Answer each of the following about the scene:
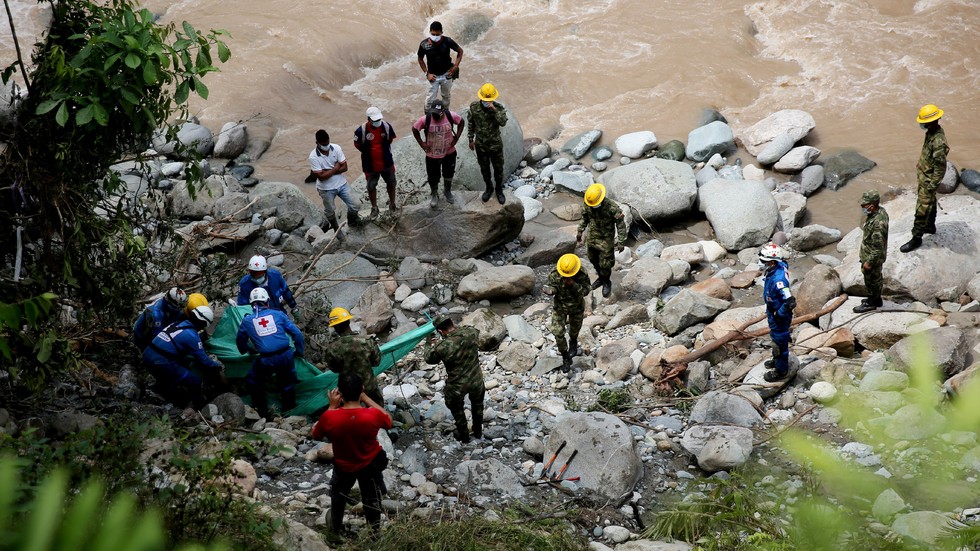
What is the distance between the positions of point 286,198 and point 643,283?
15.6 feet

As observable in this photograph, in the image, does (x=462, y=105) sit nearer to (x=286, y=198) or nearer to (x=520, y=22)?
(x=520, y=22)

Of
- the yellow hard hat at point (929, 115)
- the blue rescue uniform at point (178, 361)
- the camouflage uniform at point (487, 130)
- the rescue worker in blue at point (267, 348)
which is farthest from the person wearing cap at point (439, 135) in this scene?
the yellow hard hat at point (929, 115)

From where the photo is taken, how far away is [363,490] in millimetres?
5051

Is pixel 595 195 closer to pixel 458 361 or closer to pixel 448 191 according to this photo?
pixel 448 191

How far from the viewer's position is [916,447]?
1.53 metres

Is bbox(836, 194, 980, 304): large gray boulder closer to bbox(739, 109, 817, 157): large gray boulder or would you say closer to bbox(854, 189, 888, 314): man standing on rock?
bbox(854, 189, 888, 314): man standing on rock

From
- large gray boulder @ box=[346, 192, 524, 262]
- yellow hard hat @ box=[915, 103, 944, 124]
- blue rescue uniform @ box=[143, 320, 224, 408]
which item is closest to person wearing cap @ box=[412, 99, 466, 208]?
large gray boulder @ box=[346, 192, 524, 262]

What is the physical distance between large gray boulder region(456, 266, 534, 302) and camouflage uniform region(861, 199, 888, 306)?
11.6 ft

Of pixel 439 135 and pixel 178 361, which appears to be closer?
pixel 178 361

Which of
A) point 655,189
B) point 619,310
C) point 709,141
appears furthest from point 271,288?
point 709,141

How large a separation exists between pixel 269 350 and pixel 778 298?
416 centimetres

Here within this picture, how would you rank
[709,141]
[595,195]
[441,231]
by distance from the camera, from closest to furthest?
[595,195]
[441,231]
[709,141]

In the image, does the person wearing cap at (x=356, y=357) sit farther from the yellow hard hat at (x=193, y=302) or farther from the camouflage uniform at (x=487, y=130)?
the camouflage uniform at (x=487, y=130)

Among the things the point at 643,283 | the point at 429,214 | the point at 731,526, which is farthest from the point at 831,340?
the point at 429,214
